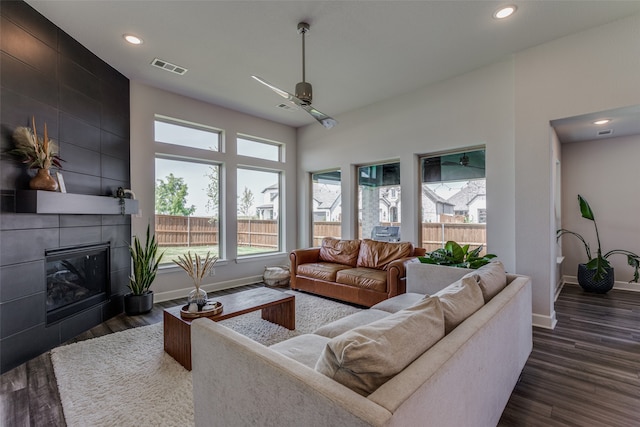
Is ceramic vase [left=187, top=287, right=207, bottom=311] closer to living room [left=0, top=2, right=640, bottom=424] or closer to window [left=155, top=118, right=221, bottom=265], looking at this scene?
living room [left=0, top=2, right=640, bottom=424]

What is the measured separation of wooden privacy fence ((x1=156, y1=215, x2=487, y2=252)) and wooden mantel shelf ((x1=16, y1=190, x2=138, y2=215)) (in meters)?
0.77

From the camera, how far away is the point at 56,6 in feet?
8.61

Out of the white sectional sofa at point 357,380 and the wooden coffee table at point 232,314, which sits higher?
the white sectional sofa at point 357,380

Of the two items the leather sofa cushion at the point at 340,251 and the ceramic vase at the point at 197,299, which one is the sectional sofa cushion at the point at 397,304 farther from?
the leather sofa cushion at the point at 340,251

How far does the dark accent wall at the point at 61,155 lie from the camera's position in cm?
245

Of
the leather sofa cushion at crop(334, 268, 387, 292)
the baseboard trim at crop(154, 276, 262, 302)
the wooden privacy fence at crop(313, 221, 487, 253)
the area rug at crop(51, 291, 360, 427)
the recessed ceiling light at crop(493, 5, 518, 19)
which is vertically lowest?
the area rug at crop(51, 291, 360, 427)

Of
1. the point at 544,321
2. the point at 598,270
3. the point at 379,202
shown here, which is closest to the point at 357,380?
the point at 544,321

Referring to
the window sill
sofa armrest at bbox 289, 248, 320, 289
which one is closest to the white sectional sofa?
sofa armrest at bbox 289, 248, 320, 289

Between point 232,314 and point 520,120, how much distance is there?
3818 mm

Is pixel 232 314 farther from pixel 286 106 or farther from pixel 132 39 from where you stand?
pixel 286 106

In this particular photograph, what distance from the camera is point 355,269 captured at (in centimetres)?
418

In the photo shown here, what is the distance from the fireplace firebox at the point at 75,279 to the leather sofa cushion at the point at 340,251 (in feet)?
10.1

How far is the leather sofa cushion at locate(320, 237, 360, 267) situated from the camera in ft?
15.0

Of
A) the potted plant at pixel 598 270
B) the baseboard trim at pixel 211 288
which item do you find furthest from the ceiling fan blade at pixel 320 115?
the potted plant at pixel 598 270
